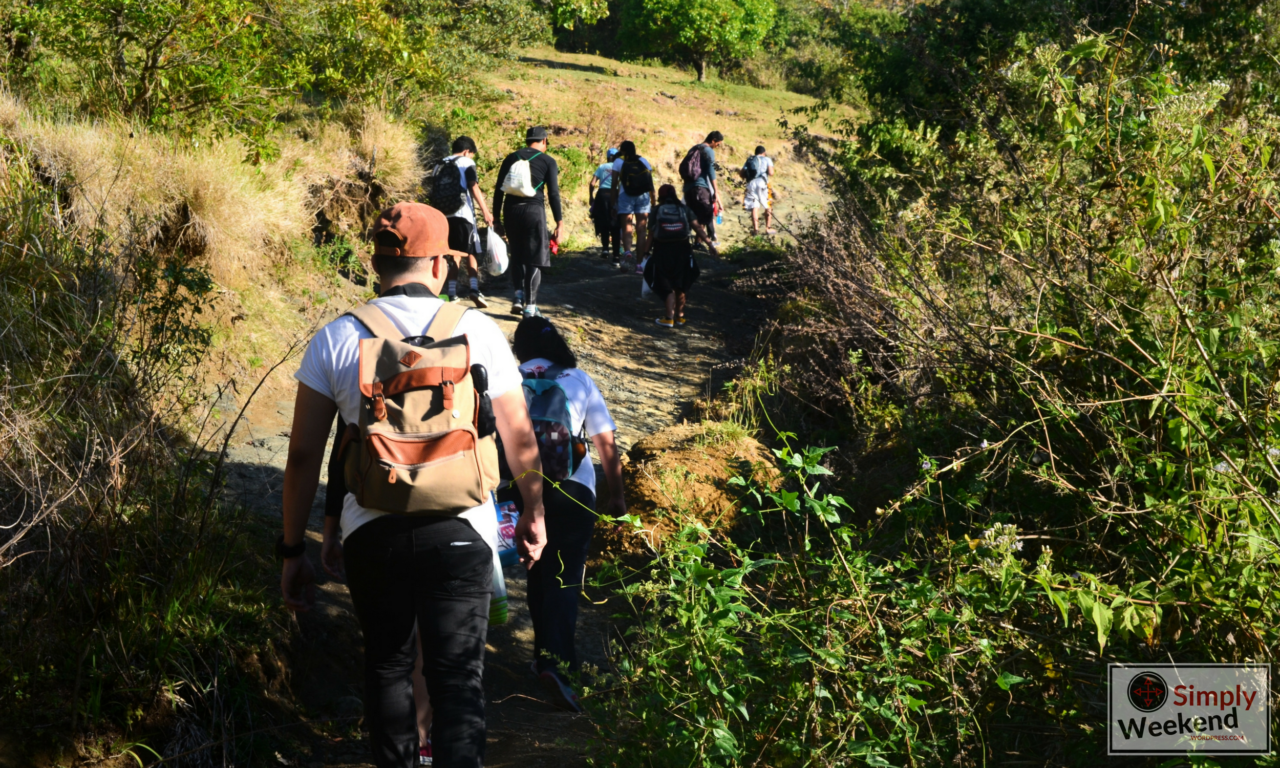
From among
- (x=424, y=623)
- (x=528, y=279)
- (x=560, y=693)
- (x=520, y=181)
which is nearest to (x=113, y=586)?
(x=424, y=623)

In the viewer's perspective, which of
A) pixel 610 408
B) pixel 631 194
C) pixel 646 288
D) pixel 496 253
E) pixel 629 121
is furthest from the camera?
pixel 629 121

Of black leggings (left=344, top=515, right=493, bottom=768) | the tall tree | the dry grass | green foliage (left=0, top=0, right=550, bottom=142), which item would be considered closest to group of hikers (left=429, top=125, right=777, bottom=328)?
the dry grass

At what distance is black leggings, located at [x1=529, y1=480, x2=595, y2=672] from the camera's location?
4043 millimetres

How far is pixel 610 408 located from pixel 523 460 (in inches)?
214

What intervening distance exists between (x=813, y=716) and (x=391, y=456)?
1.38 m

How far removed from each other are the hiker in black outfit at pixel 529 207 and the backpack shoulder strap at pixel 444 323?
632cm

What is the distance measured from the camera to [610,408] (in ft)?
27.9

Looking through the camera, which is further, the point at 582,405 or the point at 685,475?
the point at 685,475

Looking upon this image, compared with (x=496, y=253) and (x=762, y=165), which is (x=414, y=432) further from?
(x=762, y=165)

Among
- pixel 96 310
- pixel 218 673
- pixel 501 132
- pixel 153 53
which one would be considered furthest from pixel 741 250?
pixel 218 673

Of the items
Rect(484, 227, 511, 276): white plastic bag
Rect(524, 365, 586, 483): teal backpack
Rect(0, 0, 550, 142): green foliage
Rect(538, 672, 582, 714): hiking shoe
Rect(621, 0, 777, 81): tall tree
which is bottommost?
Rect(538, 672, 582, 714): hiking shoe

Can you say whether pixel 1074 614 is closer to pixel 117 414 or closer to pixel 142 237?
pixel 117 414

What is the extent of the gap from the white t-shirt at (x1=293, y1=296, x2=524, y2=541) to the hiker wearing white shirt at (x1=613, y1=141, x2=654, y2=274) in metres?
9.81

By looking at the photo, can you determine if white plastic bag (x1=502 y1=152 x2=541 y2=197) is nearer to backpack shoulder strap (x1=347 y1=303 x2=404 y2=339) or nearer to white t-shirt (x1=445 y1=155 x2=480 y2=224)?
white t-shirt (x1=445 y1=155 x2=480 y2=224)
